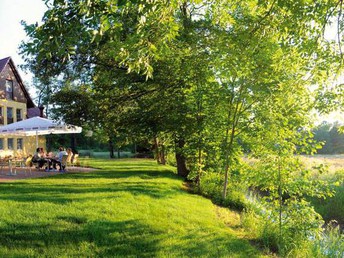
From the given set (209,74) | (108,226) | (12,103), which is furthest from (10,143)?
(108,226)

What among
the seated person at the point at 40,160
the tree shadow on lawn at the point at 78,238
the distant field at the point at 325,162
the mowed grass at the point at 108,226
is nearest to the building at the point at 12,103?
the seated person at the point at 40,160

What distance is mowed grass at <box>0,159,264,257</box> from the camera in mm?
5695

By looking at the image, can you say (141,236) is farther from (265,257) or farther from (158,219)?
(265,257)

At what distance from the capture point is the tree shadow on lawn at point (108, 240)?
5578 mm

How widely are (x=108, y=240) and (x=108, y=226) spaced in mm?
671

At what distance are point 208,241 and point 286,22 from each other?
4.46 m

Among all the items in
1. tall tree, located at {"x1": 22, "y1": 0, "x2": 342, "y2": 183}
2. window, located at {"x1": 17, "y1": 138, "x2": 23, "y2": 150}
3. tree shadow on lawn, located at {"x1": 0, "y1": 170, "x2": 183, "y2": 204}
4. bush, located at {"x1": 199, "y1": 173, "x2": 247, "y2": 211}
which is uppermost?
tall tree, located at {"x1": 22, "y1": 0, "x2": 342, "y2": 183}

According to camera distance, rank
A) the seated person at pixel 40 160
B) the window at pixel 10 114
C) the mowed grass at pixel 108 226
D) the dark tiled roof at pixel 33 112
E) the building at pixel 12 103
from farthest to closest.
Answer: the dark tiled roof at pixel 33 112 → the window at pixel 10 114 → the building at pixel 12 103 → the seated person at pixel 40 160 → the mowed grass at pixel 108 226

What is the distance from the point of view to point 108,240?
20.0 feet

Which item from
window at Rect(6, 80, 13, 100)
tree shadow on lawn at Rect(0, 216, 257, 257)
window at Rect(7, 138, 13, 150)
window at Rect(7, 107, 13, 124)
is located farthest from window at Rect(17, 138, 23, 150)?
tree shadow on lawn at Rect(0, 216, 257, 257)

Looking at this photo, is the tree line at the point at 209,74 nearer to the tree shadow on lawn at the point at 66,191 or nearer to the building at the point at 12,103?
the tree shadow on lawn at the point at 66,191

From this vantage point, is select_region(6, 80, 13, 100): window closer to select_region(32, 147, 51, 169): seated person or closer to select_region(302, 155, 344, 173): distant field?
select_region(32, 147, 51, 169): seated person

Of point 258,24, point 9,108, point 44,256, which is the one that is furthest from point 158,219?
point 9,108

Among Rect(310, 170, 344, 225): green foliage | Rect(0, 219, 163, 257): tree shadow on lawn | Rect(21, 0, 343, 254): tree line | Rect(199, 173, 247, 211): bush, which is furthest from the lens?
Rect(310, 170, 344, 225): green foliage
